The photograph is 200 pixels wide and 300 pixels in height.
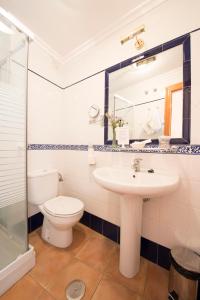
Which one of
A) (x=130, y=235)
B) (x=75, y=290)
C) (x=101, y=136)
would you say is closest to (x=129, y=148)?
(x=101, y=136)

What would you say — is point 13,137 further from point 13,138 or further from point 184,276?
point 184,276

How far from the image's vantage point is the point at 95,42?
5.08ft

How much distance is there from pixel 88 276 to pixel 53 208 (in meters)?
0.60

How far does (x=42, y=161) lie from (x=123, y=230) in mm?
1184

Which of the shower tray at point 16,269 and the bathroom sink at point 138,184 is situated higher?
the bathroom sink at point 138,184

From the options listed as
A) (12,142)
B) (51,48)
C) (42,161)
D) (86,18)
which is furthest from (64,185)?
(86,18)

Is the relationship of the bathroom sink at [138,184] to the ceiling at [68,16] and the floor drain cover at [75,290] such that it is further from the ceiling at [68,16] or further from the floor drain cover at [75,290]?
the ceiling at [68,16]

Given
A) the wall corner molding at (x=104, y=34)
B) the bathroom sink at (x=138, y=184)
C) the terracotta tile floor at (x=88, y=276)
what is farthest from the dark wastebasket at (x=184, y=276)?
the wall corner molding at (x=104, y=34)

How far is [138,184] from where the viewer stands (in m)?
0.84

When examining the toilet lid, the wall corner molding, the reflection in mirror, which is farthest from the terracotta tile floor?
the wall corner molding

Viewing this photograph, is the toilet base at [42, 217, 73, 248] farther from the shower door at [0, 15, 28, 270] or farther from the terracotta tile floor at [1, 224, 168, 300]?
the shower door at [0, 15, 28, 270]

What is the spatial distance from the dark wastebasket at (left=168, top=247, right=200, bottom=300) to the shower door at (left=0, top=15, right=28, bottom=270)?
1118mm

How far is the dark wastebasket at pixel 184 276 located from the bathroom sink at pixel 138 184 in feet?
1.61

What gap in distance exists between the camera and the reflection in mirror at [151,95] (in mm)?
1106
